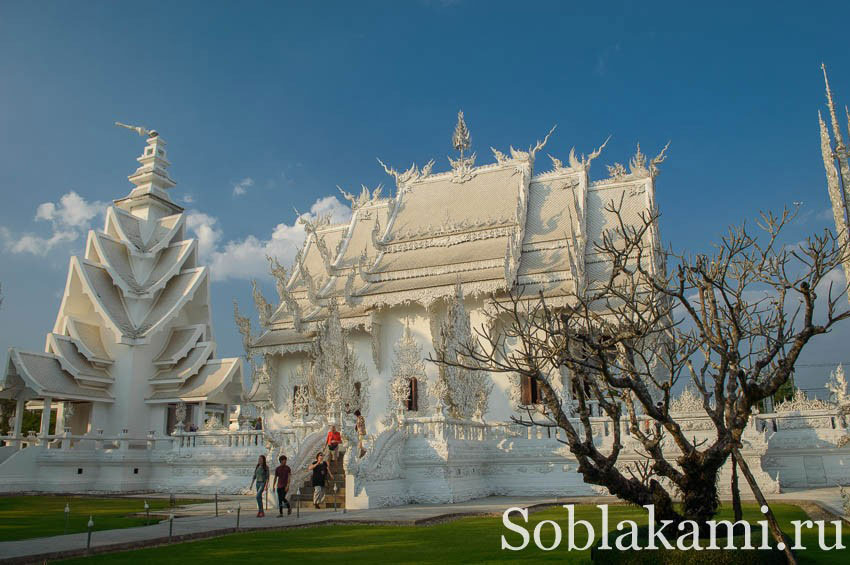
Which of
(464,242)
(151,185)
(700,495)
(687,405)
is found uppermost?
(151,185)

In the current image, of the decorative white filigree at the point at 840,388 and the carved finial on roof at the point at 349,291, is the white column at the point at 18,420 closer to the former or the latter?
the carved finial on roof at the point at 349,291

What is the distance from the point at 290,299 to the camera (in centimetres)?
2236

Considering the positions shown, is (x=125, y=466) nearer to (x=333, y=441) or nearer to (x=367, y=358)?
(x=367, y=358)

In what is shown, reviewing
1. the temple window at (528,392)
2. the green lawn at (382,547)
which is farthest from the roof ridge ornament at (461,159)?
the green lawn at (382,547)

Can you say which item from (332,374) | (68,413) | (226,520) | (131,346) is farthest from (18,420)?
(226,520)

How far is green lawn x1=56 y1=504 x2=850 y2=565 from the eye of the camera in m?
6.59

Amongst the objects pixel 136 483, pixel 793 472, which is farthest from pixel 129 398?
pixel 793 472

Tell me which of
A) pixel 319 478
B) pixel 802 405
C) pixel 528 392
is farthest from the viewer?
pixel 528 392

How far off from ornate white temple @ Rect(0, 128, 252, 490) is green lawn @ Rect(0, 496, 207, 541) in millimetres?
2749

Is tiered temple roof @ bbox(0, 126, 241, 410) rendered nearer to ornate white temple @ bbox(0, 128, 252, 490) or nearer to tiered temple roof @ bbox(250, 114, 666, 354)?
ornate white temple @ bbox(0, 128, 252, 490)

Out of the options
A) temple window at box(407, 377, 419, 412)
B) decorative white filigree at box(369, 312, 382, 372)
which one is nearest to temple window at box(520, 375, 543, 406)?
temple window at box(407, 377, 419, 412)

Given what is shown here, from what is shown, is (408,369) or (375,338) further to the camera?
(375,338)

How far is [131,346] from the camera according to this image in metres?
24.3

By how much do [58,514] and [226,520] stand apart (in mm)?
4023
